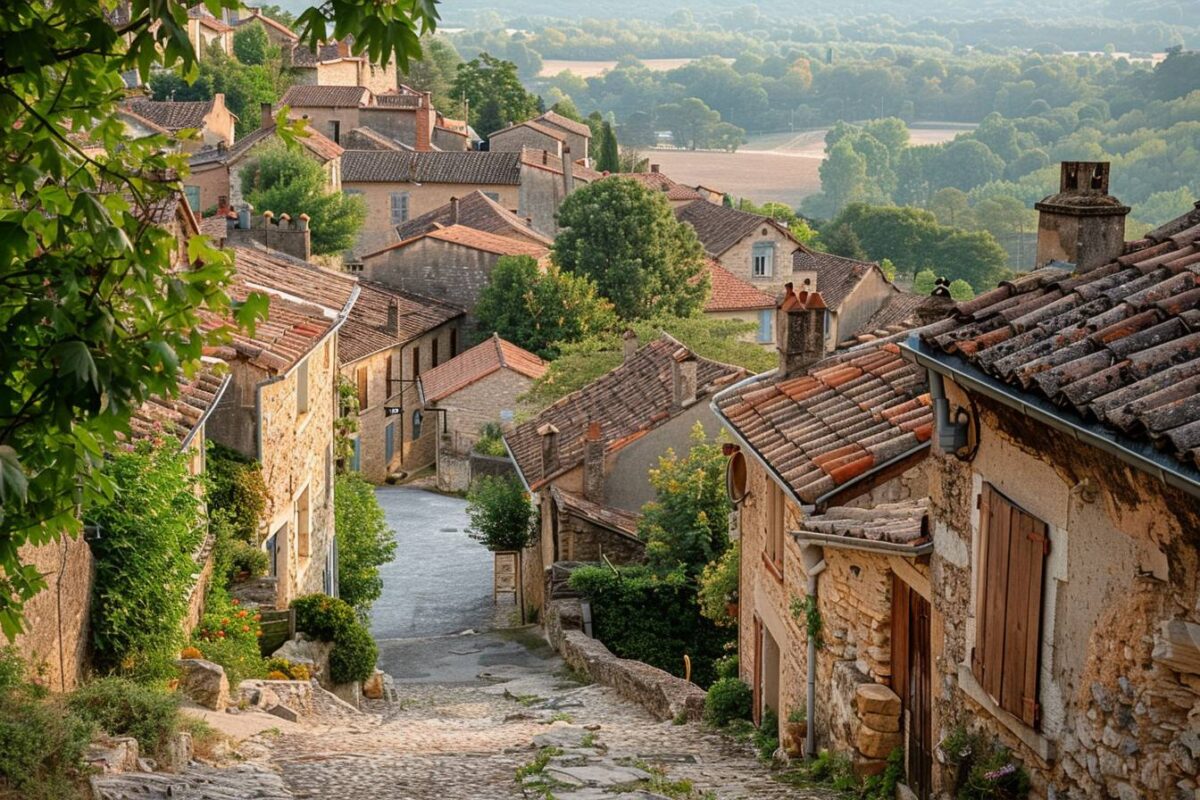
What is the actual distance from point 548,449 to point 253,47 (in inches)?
2672

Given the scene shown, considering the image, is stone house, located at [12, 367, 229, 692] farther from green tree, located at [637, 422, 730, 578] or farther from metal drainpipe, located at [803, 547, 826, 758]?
green tree, located at [637, 422, 730, 578]

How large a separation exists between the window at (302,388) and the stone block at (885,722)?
34.7 feet

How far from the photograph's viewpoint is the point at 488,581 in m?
32.6

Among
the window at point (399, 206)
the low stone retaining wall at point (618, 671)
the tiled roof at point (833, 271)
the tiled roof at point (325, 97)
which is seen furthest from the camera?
the tiled roof at point (325, 97)

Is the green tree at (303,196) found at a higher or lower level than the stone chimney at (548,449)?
higher

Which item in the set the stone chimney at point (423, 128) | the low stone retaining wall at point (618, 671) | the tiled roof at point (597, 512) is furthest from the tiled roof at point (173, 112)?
the low stone retaining wall at point (618, 671)

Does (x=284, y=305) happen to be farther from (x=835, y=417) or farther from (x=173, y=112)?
(x=173, y=112)

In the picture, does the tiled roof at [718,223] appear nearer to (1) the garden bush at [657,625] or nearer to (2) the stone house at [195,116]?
(2) the stone house at [195,116]

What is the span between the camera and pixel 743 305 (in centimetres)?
5756

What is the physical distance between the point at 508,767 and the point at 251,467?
21.7 ft

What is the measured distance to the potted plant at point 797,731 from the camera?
12062mm

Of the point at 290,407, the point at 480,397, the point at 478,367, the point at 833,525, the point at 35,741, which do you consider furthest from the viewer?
the point at 478,367

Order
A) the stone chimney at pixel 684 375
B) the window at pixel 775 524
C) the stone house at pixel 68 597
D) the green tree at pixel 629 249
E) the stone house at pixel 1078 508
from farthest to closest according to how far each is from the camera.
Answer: the green tree at pixel 629 249 < the stone chimney at pixel 684 375 < the window at pixel 775 524 < the stone house at pixel 68 597 < the stone house at pixel 1078 508

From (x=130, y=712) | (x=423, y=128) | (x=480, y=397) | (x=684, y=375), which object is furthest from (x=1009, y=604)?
(x=423, y=128)
